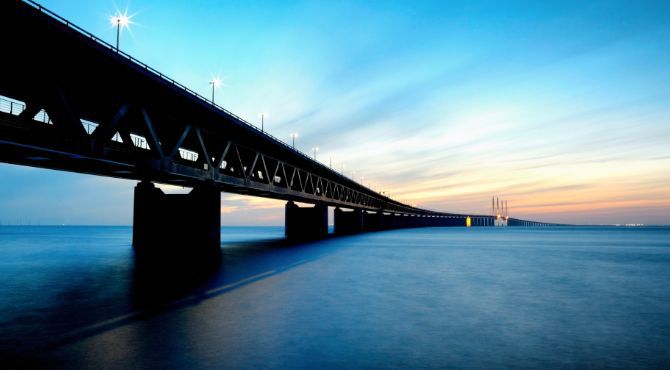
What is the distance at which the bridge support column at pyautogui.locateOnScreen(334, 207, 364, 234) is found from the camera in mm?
91438

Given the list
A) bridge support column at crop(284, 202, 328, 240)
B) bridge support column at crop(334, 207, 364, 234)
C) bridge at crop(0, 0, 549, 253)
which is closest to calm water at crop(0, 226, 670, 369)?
bridge at crop(0, 0, 549, 253)

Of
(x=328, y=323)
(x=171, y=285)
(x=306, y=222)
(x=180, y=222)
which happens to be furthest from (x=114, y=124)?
(x=306, y=222)

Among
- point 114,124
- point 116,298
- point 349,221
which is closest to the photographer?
point 116,298

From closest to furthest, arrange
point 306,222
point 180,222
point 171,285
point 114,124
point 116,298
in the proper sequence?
point 116,298, point 171,285, point 114,124, point 180,222, point 306,222

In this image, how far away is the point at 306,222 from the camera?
2452 inches

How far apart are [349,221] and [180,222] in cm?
6968

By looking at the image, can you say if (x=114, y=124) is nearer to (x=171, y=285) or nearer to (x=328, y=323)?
(x=171, y=285)

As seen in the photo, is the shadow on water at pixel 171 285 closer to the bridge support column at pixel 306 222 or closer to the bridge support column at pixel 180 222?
the bridge support column at pixel 180 222

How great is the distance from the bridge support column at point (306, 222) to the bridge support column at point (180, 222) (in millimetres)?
32595

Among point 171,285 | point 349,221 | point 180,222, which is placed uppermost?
point 180,222

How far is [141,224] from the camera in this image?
29.0 metres

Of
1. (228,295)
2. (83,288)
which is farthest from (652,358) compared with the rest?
(83,288)

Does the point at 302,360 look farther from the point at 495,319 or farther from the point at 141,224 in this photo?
the point at 141,224

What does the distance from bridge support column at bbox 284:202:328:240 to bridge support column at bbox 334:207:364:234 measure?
26.4m
